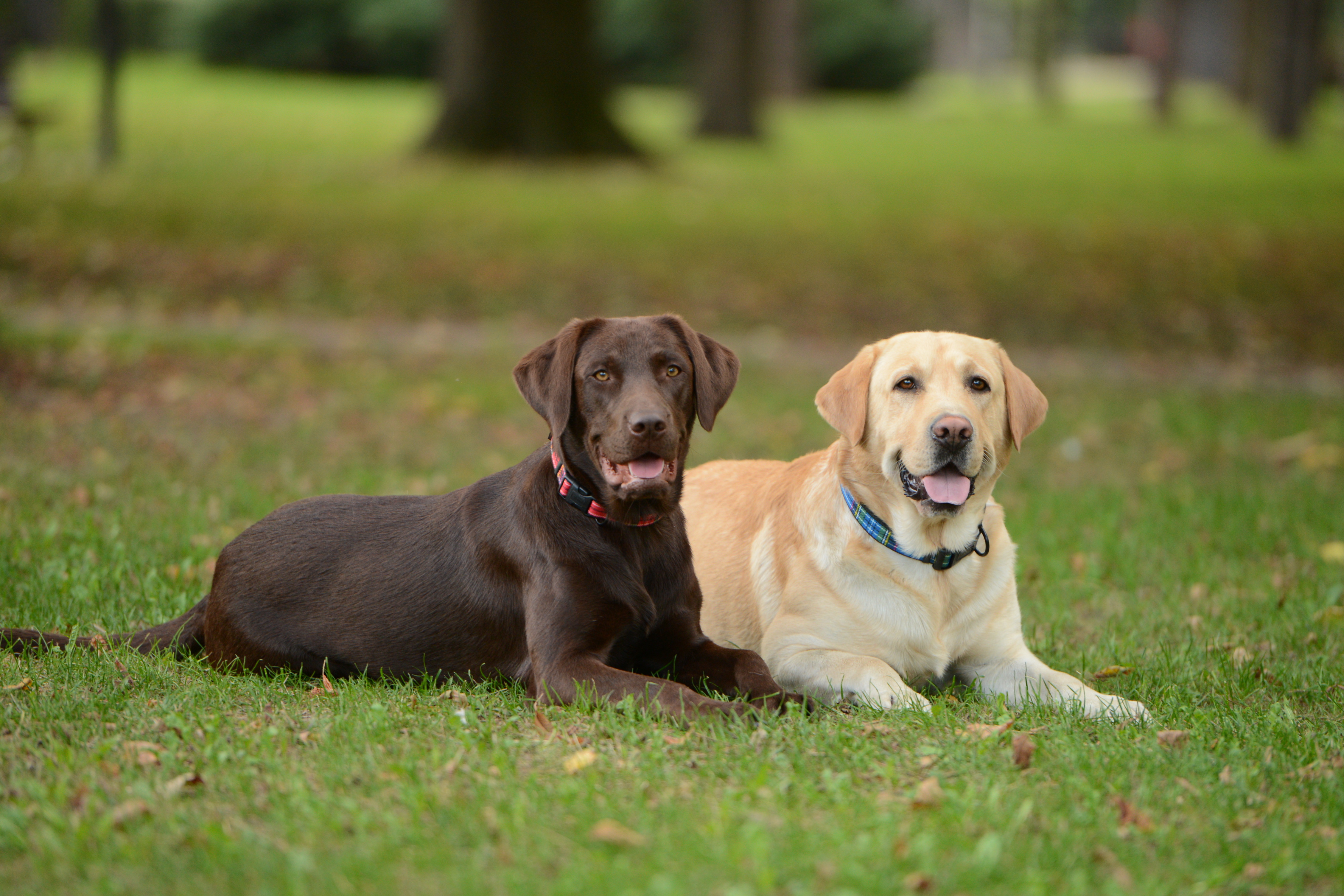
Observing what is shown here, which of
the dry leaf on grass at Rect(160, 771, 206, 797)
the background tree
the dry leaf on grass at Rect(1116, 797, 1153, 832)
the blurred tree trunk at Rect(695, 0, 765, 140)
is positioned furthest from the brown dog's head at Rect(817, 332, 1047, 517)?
the background tree

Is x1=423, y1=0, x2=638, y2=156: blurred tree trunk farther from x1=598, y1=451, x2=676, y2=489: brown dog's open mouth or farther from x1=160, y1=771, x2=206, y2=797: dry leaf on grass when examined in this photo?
x1=160, y1=771, x2=206, y2=797: dry leaf on grass

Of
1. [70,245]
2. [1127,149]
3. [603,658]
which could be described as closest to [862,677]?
[603,658]

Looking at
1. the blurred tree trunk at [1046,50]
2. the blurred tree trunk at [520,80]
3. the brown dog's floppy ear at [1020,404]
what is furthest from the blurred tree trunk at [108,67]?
the blurred tree trunk at [1046,50]

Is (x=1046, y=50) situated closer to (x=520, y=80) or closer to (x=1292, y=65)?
(x=1292, y=65)

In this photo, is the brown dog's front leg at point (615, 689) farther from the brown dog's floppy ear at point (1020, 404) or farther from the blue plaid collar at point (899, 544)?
the brown dog's floppy ear at point (1020, 404)

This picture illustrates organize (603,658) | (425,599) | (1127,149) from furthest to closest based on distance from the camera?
(1127,149)
(425,599)
(603,658)

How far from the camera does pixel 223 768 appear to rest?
3830 millimetres

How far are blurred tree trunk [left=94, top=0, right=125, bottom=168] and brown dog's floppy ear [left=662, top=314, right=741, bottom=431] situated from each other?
16.3m

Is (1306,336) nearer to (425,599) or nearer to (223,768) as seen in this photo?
(425,599)

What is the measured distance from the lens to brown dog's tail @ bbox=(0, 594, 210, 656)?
16.1 ft

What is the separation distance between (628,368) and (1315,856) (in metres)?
2.57

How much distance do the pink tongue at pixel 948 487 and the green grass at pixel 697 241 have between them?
916cm

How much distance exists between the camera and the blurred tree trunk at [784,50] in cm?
4750

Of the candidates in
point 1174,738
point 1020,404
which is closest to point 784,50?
point 1020,404
